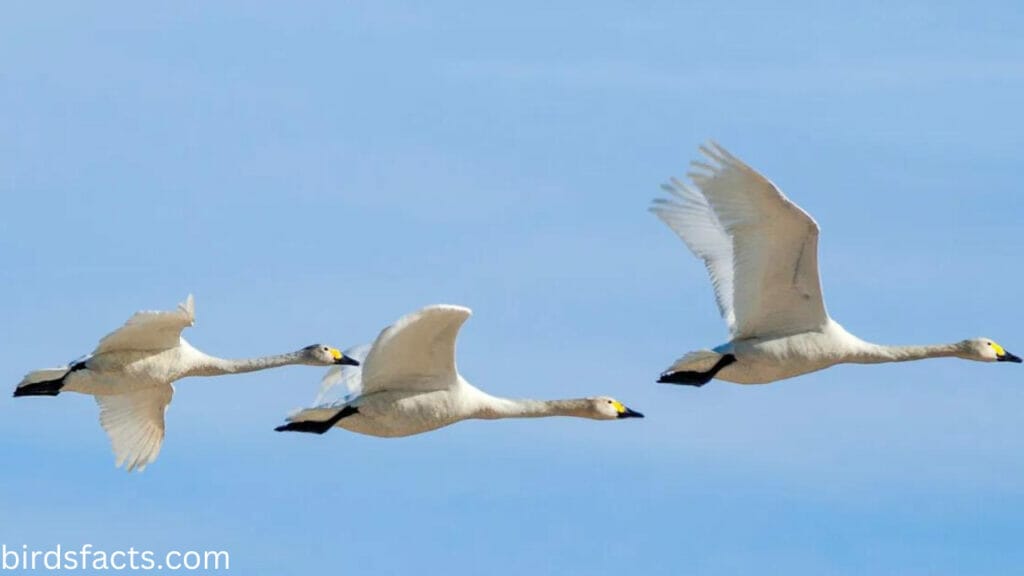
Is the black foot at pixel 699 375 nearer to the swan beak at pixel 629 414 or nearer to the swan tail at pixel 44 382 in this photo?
the swan beak at pixel 629 414

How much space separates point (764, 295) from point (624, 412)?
2409mm

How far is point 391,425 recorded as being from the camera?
106ft

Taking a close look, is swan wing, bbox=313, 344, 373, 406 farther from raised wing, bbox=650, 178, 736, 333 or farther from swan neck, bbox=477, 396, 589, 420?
raised wing, bbox=650, 178, 736, 333

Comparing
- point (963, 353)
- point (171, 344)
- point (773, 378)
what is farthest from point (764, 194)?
point (171, 344)

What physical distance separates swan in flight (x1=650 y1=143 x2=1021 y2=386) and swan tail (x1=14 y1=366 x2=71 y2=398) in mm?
7815

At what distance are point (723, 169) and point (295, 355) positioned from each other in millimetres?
6644

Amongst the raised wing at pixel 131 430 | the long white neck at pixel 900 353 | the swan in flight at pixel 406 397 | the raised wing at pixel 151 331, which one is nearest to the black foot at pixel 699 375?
the long white neck at pixel 900 353

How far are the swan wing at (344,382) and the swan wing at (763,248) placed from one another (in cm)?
472

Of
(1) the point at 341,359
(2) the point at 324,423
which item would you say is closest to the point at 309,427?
(2) the point at 324,423

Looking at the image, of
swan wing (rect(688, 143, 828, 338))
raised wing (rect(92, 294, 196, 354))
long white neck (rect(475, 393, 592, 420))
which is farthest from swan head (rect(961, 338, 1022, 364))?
raised wing (rect(92, 294, 196, 354))

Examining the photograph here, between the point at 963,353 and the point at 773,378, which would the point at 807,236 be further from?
the point at 963,353

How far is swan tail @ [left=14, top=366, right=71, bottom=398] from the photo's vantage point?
3462 cm

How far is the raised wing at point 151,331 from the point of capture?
1297 inches

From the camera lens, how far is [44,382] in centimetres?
3475
